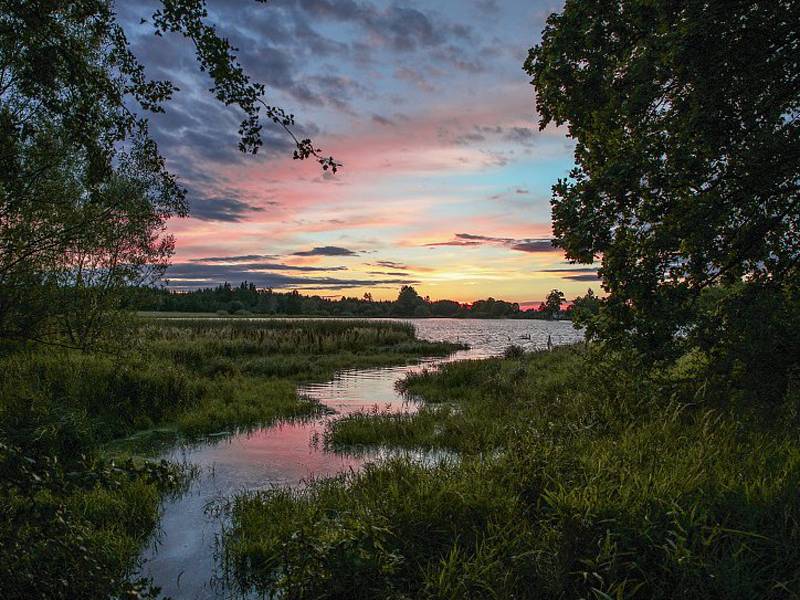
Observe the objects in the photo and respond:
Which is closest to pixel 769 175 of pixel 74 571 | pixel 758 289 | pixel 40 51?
pixel 758 289

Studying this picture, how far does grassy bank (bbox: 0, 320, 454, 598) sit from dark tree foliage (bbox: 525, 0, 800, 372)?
282 inches

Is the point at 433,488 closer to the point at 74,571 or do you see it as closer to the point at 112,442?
the point at 74,571

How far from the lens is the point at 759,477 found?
5828 millimetres

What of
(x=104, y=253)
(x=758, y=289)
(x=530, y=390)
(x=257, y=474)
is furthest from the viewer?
(x=104, y=253)

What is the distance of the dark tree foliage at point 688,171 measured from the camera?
22.7 ft

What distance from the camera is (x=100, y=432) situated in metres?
13.8

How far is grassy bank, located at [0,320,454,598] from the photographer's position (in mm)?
4328

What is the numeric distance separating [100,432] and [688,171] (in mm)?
15814

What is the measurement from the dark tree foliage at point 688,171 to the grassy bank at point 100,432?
23.5 ft

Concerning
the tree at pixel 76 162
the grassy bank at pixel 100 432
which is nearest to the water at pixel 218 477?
the grassy bank at pixel 100 432

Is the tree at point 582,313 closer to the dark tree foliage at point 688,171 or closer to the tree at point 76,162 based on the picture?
the dark tree foliage at point 688,171

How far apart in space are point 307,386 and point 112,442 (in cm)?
1288

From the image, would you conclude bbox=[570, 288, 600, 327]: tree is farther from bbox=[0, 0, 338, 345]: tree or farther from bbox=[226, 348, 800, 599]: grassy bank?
bbox=[0, 0, 338, 345]: tree

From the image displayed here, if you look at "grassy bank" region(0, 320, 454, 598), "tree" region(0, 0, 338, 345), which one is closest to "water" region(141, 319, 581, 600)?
"grassy bank" region(0, 320, 454, 598)
